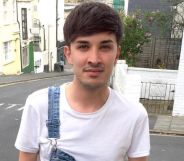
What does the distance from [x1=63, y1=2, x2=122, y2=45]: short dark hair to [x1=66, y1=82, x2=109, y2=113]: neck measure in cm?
31

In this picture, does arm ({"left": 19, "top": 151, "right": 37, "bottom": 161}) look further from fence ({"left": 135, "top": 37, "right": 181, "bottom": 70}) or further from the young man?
fence ({"left": 135, "top": 37, "right": 181, "bottom": 70})

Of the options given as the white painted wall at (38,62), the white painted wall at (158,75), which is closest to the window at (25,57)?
the white painted wall at (38,62)

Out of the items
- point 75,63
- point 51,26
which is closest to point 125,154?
point 75,63

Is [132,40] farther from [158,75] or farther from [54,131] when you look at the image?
[54,131]

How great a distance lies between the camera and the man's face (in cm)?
197

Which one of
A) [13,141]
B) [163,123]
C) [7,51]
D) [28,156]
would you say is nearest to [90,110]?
[28,156]

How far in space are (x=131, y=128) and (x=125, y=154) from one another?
172mm

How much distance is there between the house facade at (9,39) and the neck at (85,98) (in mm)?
26601

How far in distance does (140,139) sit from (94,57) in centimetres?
58

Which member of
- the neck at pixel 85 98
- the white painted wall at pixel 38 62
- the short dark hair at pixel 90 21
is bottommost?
the white painted wall at pixel 38 62

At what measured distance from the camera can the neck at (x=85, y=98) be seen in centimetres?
210

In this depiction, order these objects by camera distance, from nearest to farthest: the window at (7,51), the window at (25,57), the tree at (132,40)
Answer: the tree at (132,40), the window at (7,51), the window at (25,57)

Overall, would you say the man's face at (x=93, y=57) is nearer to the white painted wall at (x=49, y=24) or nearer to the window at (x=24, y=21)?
the window at (x=24, y=21)

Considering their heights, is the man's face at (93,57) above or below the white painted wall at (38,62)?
above
